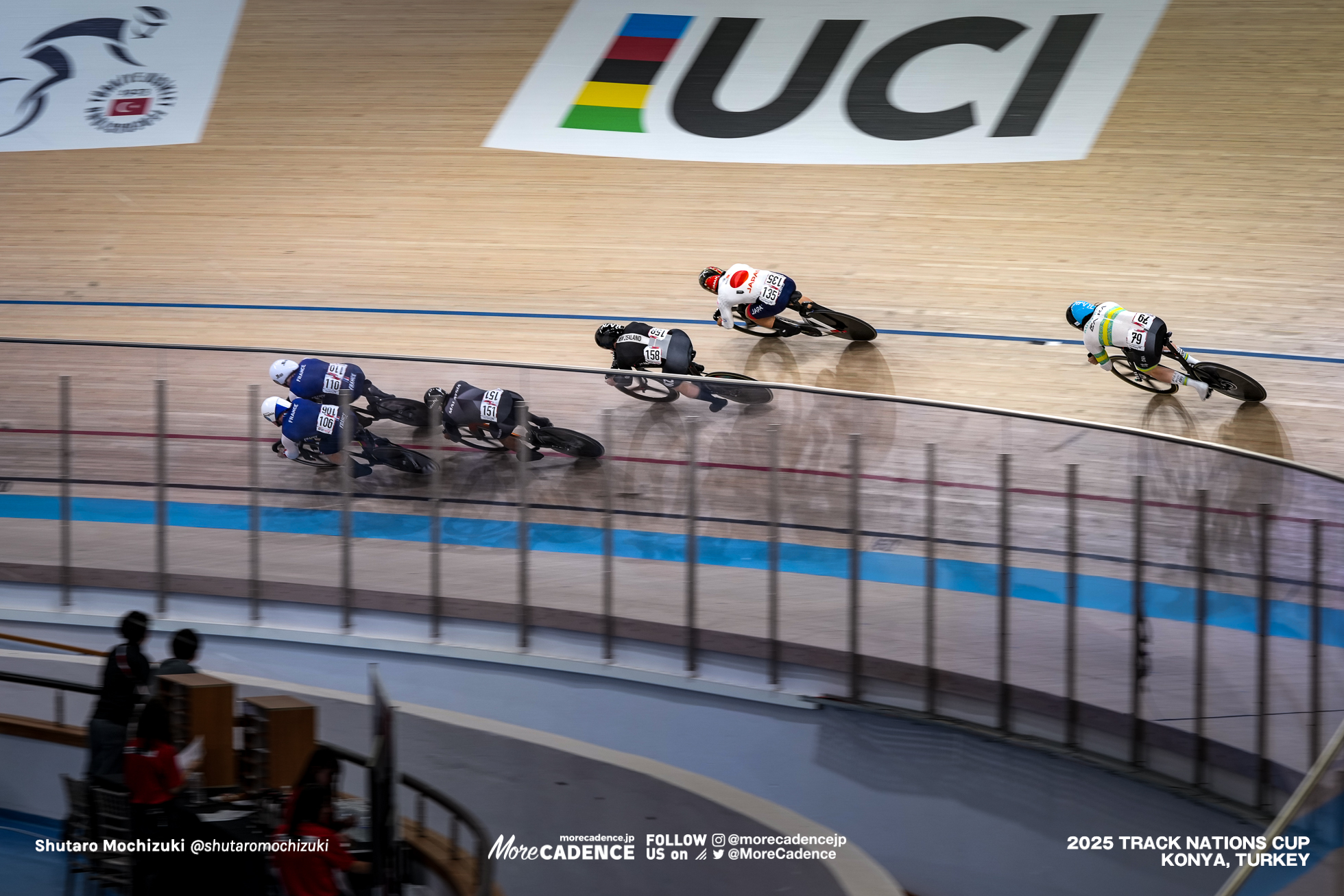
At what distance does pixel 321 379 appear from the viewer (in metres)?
4.41

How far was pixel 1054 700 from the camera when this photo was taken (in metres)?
3.74

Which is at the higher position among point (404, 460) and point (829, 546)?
point (404, 460)

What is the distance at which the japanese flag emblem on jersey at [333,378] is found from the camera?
14.3ft

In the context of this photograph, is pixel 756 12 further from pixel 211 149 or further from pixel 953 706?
pixel 953 706

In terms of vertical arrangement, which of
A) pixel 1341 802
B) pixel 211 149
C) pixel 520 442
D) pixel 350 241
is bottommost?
pixel 1341 802

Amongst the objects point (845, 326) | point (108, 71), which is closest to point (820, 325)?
point (845, 326)

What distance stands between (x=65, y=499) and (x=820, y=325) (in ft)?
11.5

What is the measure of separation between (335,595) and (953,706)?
2.25 m

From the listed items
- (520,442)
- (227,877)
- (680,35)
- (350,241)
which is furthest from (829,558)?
(680,35)

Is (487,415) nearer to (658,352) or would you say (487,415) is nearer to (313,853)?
(658,352)

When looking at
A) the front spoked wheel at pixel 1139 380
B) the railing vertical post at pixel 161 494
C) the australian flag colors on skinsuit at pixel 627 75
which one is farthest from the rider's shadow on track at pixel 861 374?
the railing vertical post at pixel 161 494

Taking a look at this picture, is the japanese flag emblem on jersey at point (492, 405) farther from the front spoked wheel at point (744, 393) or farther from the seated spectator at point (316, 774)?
the seated spectator at point (316, 774)

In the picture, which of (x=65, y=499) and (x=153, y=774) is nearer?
(x=153, y=774)

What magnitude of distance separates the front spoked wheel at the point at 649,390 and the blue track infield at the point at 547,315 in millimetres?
2317
